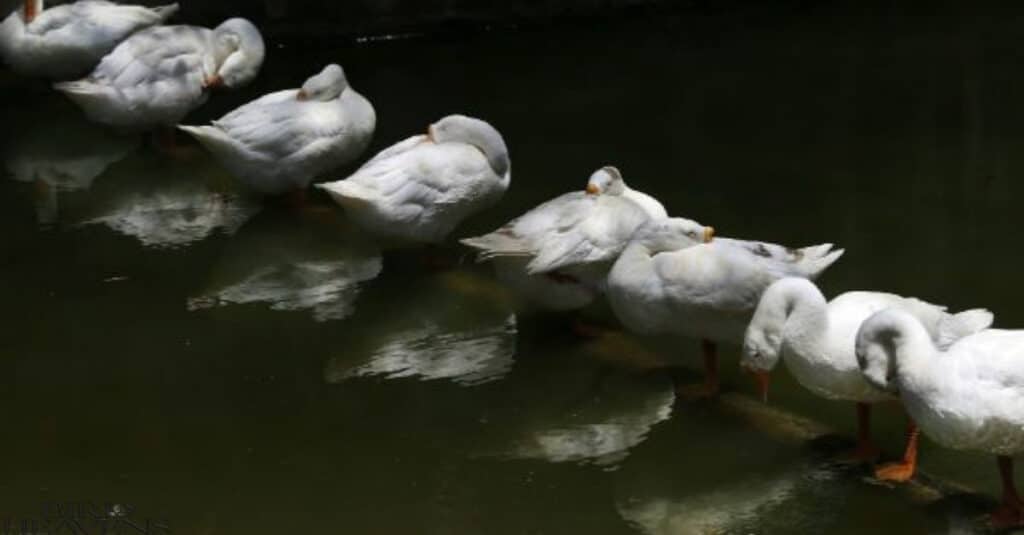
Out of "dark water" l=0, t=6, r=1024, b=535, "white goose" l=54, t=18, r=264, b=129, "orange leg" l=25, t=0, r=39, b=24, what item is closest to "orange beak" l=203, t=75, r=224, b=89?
"white goose" l=54, t=18, r=264, b=129

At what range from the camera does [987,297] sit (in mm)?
6234

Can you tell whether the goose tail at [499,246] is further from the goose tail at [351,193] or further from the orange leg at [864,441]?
the orange leg at [864,441]

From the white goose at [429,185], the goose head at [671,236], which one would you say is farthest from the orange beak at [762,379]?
the white goose at [429,185]

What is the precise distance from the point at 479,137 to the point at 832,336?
91.9 inches

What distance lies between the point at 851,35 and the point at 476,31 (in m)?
2.52

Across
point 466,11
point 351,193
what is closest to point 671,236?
point 351,193

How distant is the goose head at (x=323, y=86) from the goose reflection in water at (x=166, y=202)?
24.8 inches

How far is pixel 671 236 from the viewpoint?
5.68m

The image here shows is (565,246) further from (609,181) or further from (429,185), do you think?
(429,185)

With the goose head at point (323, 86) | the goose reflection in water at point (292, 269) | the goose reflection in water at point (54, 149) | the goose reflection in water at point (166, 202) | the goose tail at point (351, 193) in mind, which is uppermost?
the goose head at point (323, 86)

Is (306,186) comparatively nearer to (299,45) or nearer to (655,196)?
(655,196)

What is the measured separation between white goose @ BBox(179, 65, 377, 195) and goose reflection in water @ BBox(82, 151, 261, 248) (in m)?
0.26

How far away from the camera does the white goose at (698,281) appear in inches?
212

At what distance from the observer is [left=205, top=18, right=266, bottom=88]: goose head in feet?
28.1
